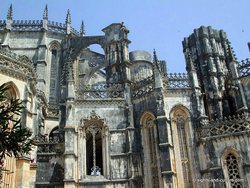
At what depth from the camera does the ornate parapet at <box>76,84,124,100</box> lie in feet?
83.8

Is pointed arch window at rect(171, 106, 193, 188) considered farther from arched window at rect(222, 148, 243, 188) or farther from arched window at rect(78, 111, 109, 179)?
arched window at rect(78, 111, 109, 179)

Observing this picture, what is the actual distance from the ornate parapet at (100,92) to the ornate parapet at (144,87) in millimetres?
877

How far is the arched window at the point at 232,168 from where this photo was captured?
837 inches

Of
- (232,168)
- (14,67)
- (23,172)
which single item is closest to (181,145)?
(232,168)

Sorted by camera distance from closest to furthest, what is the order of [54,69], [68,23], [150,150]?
[150,150]
[54,69]
[68,23]

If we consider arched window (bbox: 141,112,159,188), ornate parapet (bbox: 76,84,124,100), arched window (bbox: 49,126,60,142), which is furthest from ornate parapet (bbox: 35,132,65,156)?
arched window (bbox: 141,112,159,188)

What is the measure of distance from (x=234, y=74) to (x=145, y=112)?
6455 millimetres

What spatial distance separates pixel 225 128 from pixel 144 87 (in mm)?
5848

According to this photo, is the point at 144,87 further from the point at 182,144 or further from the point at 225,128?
the point at 225,128

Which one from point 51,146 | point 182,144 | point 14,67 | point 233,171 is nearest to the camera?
point 14,67

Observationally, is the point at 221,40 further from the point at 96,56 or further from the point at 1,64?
the point at 1,64

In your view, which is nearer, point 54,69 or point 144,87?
point 144,87

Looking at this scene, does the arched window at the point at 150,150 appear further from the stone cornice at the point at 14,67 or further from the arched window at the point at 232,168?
the stone cornice at the point at 14,67

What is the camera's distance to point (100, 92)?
2581cm
